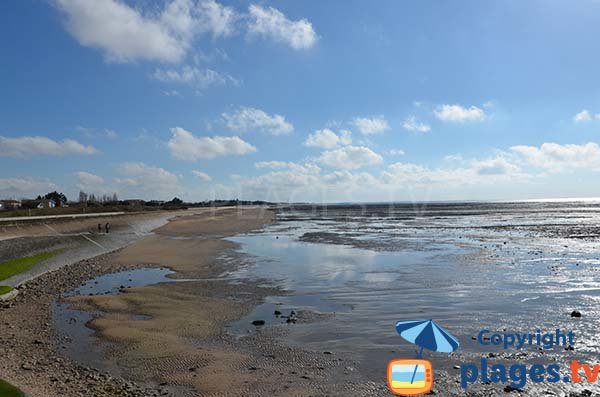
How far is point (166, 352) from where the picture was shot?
35.6 feet

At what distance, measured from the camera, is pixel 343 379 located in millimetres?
8992

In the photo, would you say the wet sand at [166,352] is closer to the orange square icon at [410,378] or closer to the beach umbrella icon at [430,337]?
the orange square icon at [410,378]

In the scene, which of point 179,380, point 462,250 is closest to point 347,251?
point 462,250

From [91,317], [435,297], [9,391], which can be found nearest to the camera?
[9,391]

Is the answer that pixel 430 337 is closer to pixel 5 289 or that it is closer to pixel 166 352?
pixel 166 352

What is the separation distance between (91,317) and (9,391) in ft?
24.1

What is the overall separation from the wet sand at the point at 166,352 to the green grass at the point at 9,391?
0.91 feet

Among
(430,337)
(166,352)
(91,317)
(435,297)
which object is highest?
(430,337)

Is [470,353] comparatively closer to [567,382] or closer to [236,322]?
[567,382]

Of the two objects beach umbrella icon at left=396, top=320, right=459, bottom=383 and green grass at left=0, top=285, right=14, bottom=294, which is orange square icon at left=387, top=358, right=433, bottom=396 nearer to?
beach umbrella icon at left=396, top=320, right=459, bottom=383

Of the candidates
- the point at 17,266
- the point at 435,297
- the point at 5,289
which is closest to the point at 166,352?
the point at 435,297

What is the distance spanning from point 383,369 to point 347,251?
23.2 m

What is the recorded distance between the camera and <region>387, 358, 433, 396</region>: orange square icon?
7.77 meters

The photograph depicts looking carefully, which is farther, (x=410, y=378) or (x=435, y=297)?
(x=435, y=297)
